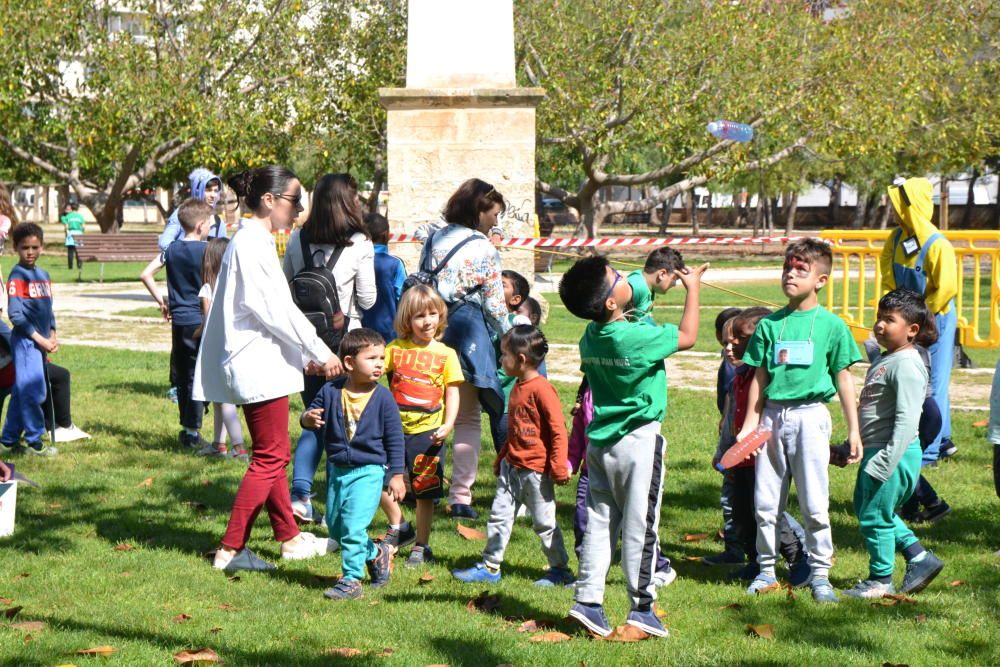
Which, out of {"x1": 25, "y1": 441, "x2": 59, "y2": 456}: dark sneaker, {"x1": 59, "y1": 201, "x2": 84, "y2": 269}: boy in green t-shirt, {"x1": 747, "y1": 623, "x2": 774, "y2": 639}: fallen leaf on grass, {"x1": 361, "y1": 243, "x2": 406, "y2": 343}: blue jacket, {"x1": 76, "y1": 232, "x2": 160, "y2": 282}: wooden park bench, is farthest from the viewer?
{"x1": 59, "y1": 201, "x2": 84, "y2": 269}: boy in green t-shirt

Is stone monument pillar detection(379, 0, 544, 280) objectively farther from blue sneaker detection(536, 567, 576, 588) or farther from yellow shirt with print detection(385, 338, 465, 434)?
blue sneaker detection(536, 567, 576, 588)

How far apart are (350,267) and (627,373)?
2.19 meters

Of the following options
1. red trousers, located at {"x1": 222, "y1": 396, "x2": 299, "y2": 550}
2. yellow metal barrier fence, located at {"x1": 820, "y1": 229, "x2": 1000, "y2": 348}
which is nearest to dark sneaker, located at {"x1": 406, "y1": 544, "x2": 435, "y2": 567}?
red trousers, located at {"x1": 222, "y1": 396, "x2": 299, "y2": 550}

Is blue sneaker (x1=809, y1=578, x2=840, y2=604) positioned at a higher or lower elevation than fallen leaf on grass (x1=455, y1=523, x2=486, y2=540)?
higher

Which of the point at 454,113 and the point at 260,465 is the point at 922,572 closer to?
the point at 260,465

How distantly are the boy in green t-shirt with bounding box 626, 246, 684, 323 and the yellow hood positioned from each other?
2457 mm

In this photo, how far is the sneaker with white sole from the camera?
20.8 feet

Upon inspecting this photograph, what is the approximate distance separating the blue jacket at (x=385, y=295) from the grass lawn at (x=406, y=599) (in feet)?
3.81

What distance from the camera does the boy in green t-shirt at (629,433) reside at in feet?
16.2

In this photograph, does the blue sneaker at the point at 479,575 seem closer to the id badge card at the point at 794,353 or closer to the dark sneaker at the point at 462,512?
the dark sneaker at the point at 462,512

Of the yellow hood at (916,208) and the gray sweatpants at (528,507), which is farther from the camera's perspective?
the yellow hood at (916,208)

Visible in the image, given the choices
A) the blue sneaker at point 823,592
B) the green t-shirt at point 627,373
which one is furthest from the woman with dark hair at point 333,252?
the blue sneaker at point 823,592

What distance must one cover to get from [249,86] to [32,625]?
2809 centimetres

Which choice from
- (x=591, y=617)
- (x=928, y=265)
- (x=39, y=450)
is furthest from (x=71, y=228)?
(x=591, y=617)
